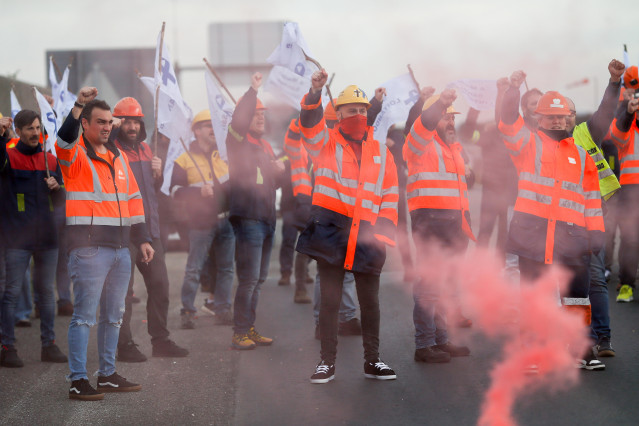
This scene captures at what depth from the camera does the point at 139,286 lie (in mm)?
11773

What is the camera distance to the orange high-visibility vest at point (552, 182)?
5.93 m

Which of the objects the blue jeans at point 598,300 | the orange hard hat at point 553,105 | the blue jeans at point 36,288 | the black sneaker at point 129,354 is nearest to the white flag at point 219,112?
the blue jeans at point 36,288

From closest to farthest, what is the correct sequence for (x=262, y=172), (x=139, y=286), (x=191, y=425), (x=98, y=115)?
(x=191, y=425) < (x=98, y=115) < (x=262, y=172) < (x=139, y=286)

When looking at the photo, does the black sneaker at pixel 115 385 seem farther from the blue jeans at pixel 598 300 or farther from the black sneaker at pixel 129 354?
the blue jeans at pixel 598 300

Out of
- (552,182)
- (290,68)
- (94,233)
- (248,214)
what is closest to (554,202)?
(552,182)

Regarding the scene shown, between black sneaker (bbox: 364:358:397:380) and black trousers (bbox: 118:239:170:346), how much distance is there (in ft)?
6.58

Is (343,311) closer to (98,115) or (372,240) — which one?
(372,240)

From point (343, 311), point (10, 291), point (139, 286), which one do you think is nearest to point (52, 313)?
point (10, 291)

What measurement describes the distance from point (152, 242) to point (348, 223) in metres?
1.80

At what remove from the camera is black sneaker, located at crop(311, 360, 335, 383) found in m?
5.77

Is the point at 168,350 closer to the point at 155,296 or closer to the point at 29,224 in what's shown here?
the point at 155,296

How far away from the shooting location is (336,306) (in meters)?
6.05

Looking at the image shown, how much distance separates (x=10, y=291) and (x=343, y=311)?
3.03m

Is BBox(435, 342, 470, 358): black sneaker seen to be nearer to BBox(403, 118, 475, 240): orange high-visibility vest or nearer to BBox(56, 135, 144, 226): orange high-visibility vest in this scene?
BBox(403, 118, 475, 240): orange high-visibility vest
